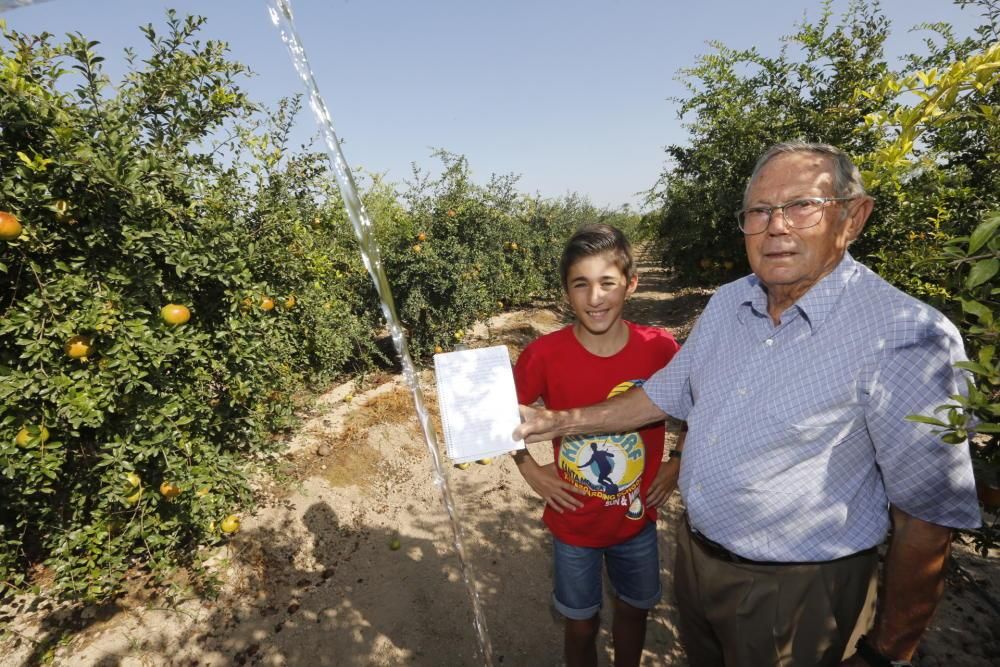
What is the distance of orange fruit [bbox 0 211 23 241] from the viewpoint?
2021 mm

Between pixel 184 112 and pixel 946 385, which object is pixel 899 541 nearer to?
pixel 946 385

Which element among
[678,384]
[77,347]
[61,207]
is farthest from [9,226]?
[678,384]

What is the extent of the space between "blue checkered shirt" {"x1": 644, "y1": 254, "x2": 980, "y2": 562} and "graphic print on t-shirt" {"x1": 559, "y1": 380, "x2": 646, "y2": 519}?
0.35 metres

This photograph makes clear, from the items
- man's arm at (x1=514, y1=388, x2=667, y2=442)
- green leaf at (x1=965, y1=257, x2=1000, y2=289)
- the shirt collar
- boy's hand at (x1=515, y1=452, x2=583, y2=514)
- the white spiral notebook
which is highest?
green leaf at (x1=965, y1=257, x2=1000, y2=289)

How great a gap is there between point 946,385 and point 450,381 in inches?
52.6

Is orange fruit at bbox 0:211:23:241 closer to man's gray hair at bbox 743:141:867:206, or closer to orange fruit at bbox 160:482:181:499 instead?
orange fruit at bbox 160:482:181:499

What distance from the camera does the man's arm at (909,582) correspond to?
1.17 m

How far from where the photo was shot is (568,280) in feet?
6.54

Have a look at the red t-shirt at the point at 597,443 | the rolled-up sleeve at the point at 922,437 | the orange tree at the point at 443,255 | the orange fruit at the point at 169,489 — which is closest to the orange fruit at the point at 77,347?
the orange fruit at the point at 169,489

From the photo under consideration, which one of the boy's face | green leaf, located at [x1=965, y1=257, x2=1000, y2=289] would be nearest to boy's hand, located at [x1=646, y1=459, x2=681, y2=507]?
the boy's face

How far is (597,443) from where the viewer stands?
1.94 meters

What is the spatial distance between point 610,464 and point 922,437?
1.04 metres

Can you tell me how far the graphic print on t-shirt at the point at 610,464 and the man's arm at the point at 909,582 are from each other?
Answer: 0.86 meters

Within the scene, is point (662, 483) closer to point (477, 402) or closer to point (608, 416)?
point (608, 416)
